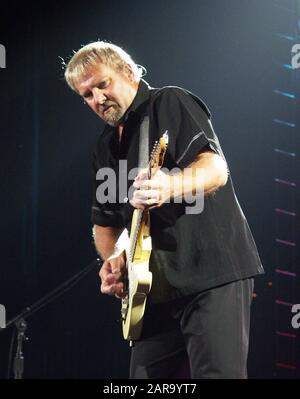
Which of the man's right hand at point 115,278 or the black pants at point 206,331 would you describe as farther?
the man's right hand at point 115,278

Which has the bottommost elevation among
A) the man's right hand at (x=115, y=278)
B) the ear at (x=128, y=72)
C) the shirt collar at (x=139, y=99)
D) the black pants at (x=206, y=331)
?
the black pants at (x=206, y=331)

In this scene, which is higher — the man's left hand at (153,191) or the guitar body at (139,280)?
the man's left hand at (153,191)

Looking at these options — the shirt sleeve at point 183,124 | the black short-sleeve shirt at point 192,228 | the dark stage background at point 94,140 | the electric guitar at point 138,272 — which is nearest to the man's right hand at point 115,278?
the electric guitar at point 138,272

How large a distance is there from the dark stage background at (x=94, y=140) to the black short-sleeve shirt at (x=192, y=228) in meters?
2.55

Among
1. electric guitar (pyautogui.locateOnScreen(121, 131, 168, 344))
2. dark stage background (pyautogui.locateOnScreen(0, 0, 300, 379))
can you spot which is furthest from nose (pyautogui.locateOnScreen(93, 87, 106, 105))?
dark stage background (pyautogui.locateOnScreen(0, 0, 300, 379))

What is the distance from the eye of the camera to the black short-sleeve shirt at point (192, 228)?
86.6 inches

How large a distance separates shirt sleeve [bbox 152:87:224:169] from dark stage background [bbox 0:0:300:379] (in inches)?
101

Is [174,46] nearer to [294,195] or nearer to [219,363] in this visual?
[294,195]

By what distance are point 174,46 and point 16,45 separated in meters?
1.20

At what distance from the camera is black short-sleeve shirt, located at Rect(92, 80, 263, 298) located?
→ 220cm

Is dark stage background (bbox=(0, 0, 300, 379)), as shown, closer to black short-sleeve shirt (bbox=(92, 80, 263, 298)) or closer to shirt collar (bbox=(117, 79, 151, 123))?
shirt collar (bbox=(117, 79, 151, 123))

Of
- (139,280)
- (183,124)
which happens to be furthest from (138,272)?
(183,124)

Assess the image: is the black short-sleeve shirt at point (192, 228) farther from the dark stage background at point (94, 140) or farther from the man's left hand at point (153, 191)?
the dark stage background at point (94, 140)

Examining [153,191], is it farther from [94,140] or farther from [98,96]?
[94,140]
